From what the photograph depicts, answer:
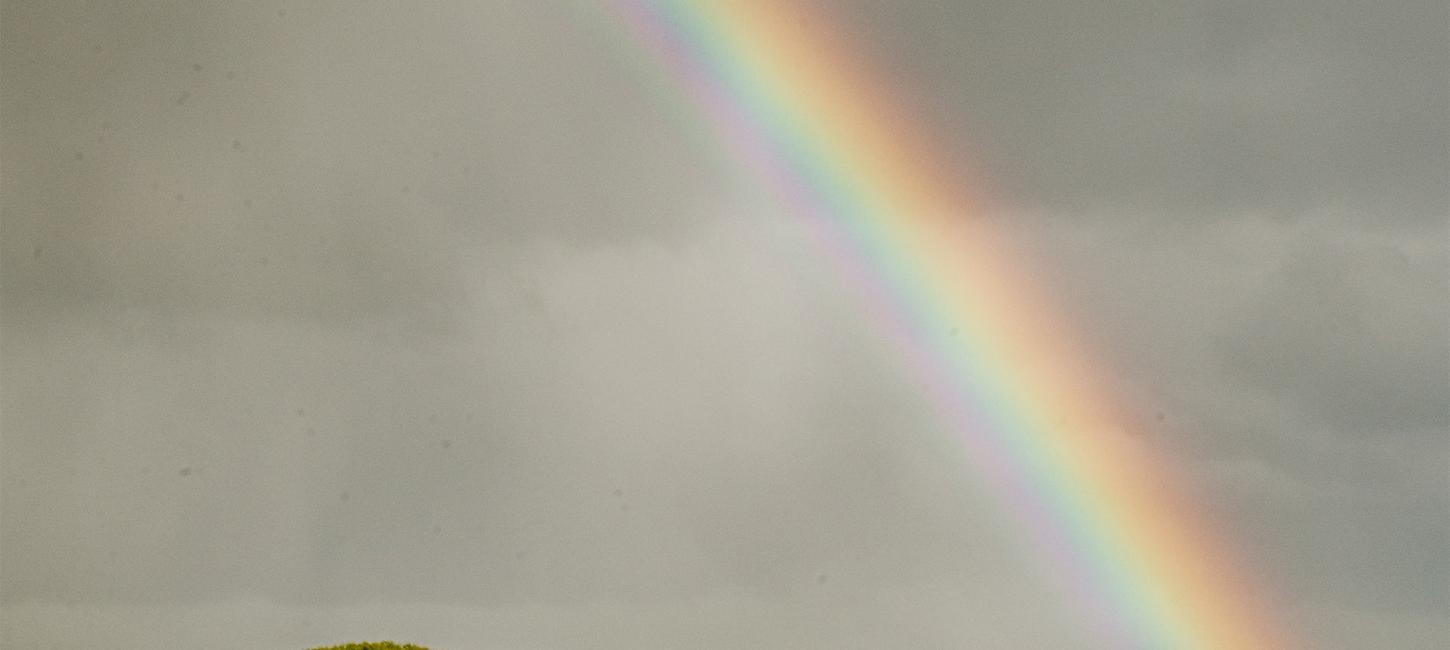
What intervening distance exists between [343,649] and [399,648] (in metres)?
3.64

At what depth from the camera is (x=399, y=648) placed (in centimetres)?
5228

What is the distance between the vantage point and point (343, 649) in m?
49.8
